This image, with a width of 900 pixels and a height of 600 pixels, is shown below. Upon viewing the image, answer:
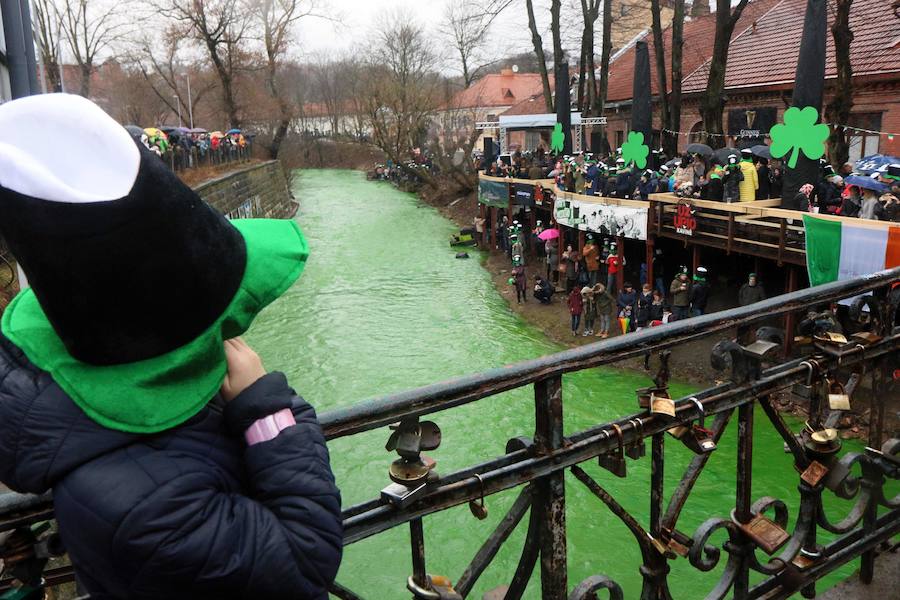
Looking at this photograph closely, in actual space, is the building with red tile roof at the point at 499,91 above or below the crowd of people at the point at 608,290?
above

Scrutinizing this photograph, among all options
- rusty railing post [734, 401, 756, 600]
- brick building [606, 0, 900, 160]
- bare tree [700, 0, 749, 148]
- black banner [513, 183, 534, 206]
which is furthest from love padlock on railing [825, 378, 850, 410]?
black banner [513, 183, 534, 206]

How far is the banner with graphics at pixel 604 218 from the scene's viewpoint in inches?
738

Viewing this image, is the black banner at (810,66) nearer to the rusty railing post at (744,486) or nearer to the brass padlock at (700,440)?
the rusty railing post at (744,486)

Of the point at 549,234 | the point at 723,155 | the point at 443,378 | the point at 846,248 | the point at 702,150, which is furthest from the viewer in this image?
the point at 549,234

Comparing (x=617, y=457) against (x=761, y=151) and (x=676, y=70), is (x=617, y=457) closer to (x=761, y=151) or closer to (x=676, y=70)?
(x=761, y=151)

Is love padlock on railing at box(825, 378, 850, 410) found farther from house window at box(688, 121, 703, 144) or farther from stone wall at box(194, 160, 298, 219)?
house window at box(688, 121, 703, 144)

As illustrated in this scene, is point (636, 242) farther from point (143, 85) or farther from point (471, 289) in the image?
point (143, 85)

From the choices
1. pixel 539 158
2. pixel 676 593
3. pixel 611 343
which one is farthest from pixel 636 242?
pixel 611 343

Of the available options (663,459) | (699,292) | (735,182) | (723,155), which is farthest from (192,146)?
(663,459)

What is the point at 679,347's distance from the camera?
11.3 meters

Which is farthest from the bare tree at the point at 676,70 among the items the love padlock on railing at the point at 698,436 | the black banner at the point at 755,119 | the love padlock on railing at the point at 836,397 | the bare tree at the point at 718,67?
the love padlock on railing at the point at 698,436

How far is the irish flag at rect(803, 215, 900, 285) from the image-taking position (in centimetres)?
1175

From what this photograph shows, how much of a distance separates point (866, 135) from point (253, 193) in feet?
86.4

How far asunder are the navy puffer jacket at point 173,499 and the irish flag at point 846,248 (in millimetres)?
11587
